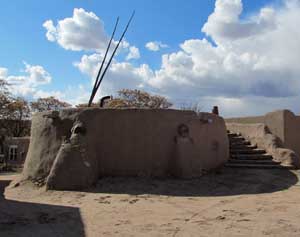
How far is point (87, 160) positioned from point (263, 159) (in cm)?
606

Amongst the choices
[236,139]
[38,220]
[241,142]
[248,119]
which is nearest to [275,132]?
[241,142]

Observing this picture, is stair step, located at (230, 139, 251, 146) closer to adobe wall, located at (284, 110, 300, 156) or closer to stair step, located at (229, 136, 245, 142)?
stair step, located at (229, 136, 245, 142)

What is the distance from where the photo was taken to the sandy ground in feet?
22.1

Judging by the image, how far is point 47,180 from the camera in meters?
10.7

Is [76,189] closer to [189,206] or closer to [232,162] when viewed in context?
[189,206]

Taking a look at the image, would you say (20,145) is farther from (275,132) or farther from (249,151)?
(275,132)

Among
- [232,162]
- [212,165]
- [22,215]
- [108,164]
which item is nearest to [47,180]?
[108,164]

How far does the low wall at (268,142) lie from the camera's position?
1341 centimetres

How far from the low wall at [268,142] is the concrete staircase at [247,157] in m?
0.19

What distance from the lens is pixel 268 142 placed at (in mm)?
14422

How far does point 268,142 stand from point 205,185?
14.2 feet

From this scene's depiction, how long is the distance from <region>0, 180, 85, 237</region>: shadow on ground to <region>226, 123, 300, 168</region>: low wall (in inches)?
296

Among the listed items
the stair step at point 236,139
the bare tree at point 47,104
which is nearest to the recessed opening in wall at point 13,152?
the bare tree at point 47,104

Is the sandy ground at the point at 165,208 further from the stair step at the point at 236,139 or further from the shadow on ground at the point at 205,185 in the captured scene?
the stair step at the point at 236,139
